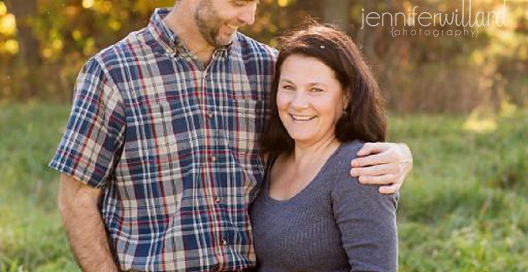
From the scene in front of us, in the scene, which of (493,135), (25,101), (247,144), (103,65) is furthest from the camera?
(25,101)

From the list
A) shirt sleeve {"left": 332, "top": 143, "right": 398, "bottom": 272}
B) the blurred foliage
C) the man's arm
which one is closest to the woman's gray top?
shirt sleeve {"left": 332, "top": 143, "right": 398, "bottom": 272}

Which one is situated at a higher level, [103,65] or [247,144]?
[103,65]

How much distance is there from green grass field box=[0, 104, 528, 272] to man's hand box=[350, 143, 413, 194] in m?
2.37

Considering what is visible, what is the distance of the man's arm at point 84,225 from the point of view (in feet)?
8.64

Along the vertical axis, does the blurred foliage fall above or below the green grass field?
above

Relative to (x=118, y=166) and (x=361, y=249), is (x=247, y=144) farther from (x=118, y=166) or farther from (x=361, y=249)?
(x=361, y=249)

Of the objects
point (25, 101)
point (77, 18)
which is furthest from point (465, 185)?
point (77, 18)

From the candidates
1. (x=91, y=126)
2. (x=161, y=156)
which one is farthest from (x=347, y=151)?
(x=91, y=126)

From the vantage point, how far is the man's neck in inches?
107

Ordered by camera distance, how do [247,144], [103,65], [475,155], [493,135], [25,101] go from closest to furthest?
[103,65]
[247,144]
[475,155]
[493,135]
[25,101]

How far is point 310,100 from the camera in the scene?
Result: 2.59m

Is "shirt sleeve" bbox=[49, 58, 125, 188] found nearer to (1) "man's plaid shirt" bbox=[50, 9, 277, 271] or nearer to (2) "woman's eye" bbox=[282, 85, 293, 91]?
(1) "man's plaid shirt" bbox=[50, 9, 277, 271]

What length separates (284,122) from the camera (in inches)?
106

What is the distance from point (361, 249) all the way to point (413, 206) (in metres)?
3.85
